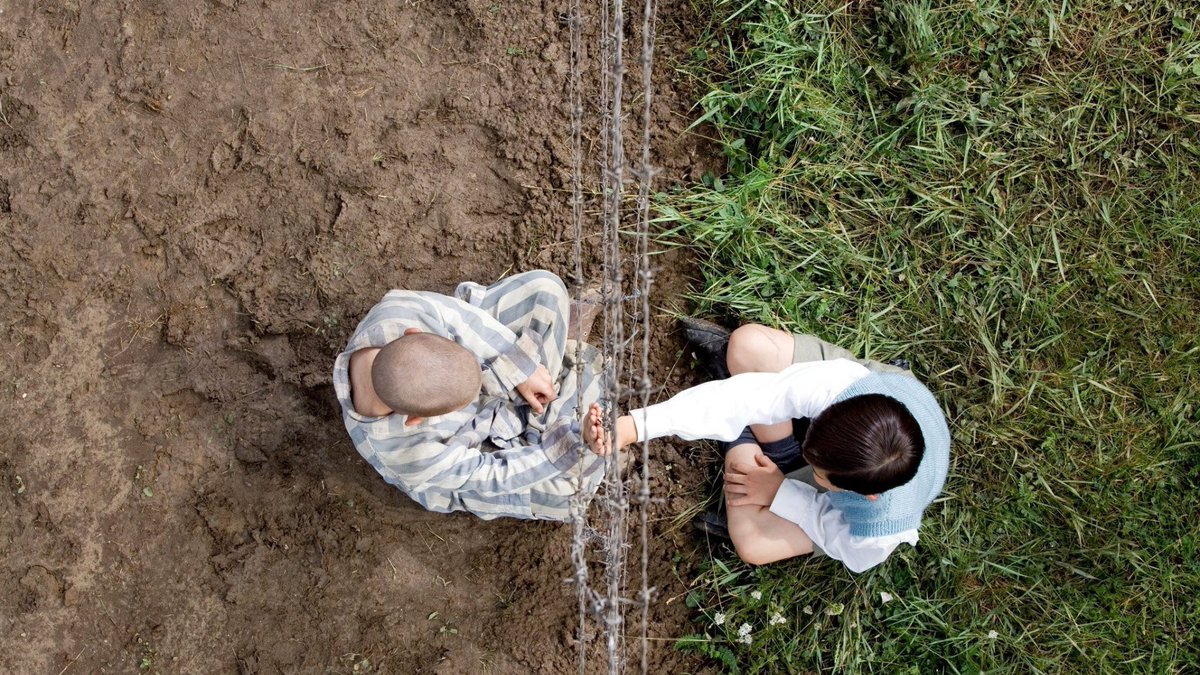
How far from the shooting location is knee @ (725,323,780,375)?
2.67 m

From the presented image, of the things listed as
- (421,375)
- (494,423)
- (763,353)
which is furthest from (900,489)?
(421,375)

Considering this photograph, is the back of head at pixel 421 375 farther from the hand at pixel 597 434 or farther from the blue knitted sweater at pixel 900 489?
the blue knitted sweater at pixel 900 489

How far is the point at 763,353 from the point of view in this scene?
2664 millimetres

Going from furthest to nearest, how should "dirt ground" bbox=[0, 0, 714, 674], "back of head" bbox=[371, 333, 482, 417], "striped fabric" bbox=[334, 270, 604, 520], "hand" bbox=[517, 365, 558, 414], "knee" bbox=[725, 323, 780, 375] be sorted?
"dirt ground" bbox=[0, 0, 714, 674] < "knee" bbox=[725, 323, 780, 375] < "hand" bbox=[517, 365, 558, 414] < "striped fabric" bbox=[334, 270, 604, 520] < "back of head" bbox=[371, 333, 482, 417]

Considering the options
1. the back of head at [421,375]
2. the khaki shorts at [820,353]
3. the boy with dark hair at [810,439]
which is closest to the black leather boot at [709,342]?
the boy with dark hair at [810,439]

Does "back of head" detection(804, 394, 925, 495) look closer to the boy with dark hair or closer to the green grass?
the boy with dark hair

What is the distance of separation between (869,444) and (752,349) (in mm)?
→ 613

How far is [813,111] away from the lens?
2896 millimetres

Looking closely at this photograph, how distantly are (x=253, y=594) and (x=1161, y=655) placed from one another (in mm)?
2964

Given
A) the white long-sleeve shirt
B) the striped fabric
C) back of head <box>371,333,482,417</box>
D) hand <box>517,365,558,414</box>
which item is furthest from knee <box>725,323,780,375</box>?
back of head <box>371,333,482,417</box>

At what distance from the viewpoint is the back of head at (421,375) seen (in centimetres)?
208

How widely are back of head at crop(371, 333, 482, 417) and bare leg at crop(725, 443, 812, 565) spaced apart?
101 cm

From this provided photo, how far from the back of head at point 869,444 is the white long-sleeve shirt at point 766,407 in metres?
0.20

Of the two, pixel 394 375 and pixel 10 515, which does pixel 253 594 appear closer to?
pixel 10 515
